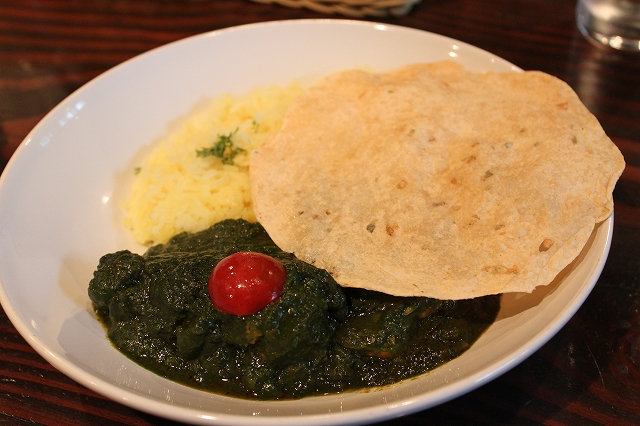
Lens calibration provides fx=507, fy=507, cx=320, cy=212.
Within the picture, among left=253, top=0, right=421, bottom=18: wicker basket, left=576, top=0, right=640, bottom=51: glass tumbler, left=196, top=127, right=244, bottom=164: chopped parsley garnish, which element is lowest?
left=576, top=0, right=640, bottom=51: glass tumbler

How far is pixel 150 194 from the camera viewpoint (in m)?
3.01

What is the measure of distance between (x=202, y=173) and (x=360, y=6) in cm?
255

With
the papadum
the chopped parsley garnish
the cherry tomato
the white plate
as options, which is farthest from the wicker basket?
the cherry tomato

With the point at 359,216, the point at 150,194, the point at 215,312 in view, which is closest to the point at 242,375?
the point at 215,312

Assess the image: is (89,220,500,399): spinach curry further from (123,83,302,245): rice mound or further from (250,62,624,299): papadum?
(123,83,302,245): rice mound

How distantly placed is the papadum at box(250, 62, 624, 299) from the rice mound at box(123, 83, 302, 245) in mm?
342

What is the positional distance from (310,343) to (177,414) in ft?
1.90

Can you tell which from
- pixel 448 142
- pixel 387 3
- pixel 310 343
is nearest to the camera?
pixel 310 343

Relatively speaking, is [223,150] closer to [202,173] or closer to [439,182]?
[202,173]

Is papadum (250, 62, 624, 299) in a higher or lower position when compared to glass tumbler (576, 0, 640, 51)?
higher

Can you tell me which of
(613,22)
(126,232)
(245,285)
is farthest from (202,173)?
(613,22)

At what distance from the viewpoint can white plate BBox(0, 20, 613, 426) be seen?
6.35 feet

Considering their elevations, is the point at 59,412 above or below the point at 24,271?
below

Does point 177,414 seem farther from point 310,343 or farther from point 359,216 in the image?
point 359,216
